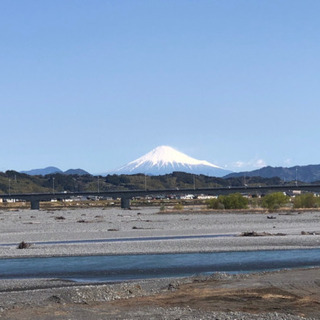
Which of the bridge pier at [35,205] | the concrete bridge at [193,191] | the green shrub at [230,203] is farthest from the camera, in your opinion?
the bridge pier at [35,205]

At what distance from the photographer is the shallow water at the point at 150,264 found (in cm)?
3325

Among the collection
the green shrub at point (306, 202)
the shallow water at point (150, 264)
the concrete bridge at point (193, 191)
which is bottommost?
the shallow water at point (150, 264)

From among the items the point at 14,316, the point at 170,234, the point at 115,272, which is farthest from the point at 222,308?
the point at 170,234

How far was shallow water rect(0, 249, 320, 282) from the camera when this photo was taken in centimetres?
3325

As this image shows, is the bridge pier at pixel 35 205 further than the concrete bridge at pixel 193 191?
Yes

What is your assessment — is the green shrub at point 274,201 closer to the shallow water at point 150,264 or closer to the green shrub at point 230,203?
the green shrub at point 230,203

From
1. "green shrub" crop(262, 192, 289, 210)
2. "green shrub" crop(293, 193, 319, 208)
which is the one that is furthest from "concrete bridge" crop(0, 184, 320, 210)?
"green shrub" crop(262, 192, 289, 210)

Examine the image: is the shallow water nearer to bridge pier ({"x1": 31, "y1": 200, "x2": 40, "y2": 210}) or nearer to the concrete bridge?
the concrete bridge

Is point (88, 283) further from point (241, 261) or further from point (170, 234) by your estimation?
point (170, 234)

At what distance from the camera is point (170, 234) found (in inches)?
2375

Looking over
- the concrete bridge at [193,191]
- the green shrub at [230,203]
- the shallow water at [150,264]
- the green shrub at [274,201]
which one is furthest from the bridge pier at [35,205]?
the shallow water at [150,264]

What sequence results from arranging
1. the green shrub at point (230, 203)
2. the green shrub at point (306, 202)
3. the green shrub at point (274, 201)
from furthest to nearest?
1. the green shrub at point (230, 203)
2. the green shrub at point (306, 202)
3. the green shrub at point (274, 201)

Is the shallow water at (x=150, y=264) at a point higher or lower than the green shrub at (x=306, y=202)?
lower

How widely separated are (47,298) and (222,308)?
6.12 metres
